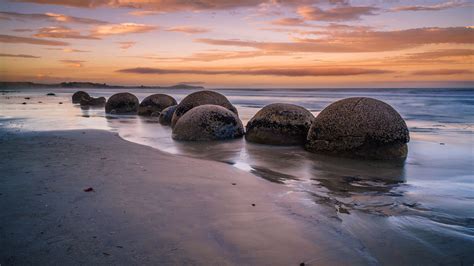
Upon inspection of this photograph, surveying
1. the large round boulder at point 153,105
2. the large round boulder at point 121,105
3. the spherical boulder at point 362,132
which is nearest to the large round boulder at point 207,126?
the spherical boulder at point 362,132

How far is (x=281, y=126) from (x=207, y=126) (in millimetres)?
1806

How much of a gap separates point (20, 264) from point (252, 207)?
→ 2125mm

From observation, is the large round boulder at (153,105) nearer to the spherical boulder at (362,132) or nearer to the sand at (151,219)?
the spherical boulder at (362,132)

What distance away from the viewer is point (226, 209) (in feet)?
12.3

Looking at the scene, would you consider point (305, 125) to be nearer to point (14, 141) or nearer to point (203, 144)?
point (203, 144)

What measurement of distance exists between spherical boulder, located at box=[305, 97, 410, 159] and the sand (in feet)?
8.57

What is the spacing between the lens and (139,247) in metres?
2.76

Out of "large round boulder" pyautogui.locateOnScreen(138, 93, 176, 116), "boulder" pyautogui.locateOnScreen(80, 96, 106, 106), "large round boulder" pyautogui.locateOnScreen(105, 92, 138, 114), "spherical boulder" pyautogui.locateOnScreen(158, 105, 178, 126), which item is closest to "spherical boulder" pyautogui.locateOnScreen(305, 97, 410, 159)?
"spherical boulder" pyautogui.locateOnScreen(158, 105, 178, 126)

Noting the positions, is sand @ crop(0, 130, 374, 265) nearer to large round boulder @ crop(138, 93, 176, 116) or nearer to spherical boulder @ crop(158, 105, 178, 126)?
spherical boulder @ crop(158, 105, 178, 126)

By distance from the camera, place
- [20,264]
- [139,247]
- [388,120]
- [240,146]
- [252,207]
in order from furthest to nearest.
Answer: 1. [240,146]
2. [388,120]
3. [252,207]
4. [139,247]
5. [20,264]

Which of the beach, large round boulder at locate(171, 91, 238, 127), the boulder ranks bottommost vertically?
the beach

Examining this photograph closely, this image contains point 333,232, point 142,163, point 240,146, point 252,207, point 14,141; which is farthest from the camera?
point 240,146

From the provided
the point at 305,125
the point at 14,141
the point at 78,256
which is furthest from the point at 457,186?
the point at 14,141

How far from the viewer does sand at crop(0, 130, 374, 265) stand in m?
2.69
